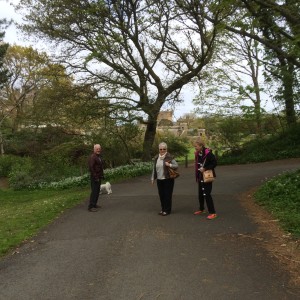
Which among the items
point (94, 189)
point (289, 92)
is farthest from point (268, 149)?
point (94, 189)

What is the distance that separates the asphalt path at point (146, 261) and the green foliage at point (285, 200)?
0.68m

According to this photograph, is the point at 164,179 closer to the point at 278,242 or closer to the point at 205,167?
the point at 205,167

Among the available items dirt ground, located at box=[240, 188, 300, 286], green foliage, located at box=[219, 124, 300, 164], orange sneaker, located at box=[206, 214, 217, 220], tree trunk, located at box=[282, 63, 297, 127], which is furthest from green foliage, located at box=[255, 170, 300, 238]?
green foliage, located at box=[219, 124, 300, 164]

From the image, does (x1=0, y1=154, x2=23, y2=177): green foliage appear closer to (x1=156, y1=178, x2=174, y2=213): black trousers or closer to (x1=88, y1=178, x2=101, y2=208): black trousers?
(x1=88, y1=178, x2=101, y2=208): black trousers

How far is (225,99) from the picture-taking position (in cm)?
2906

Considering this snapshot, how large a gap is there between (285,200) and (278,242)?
3528mm

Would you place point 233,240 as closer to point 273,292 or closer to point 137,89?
point 273,292

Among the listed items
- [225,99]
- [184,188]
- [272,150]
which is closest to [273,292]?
[184,188]

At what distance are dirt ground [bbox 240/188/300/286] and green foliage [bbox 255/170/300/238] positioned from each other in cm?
18

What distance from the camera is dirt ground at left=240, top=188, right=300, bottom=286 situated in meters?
5.55

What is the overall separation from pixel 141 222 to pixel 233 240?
8.18ft

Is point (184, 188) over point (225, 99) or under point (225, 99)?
under

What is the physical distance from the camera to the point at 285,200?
32.9ft

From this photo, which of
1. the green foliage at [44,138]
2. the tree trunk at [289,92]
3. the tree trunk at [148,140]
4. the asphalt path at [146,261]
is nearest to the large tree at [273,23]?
the tree trunk at [289,92]
